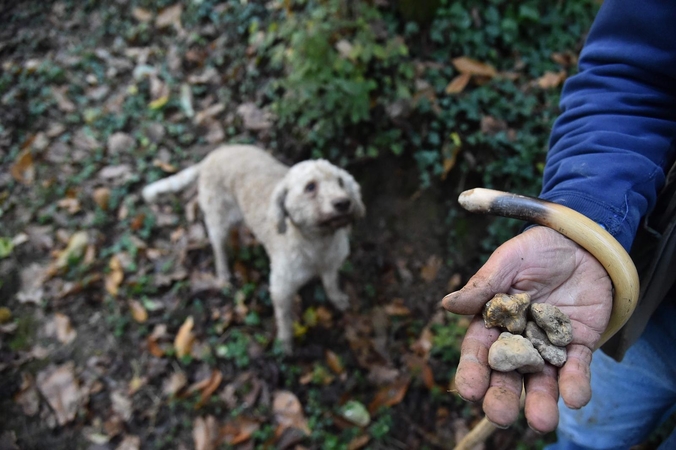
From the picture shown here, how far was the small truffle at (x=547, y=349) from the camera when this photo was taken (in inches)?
56.4

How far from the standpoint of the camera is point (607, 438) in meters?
1.92

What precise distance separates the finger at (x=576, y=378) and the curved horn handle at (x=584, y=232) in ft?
0.60

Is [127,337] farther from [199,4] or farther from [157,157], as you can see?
[199,4]

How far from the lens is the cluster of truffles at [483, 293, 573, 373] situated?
54.4 inches

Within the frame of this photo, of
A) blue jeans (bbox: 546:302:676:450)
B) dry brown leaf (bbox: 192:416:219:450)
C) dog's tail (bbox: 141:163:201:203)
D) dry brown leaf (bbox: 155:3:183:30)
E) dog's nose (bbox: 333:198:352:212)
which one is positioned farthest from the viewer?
dry brown leaf (bbox: 155:3:183:30)

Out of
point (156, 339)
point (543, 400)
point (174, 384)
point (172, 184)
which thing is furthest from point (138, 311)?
point (543, 400)

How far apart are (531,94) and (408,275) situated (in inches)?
80.4

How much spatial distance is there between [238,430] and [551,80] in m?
4.06

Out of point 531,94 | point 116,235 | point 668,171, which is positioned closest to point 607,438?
point 668,171

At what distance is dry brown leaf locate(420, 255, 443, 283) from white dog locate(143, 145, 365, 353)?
776 millimetres

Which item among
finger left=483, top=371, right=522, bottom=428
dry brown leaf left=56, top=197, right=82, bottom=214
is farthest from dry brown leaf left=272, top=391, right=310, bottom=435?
dry brown leaf left=56, top=197, right=82, bottom=214

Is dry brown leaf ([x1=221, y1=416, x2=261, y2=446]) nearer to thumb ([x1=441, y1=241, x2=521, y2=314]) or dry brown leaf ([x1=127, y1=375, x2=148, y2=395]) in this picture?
dry brown leaf ([x1=127, y1=375, x2=148, y2=395])

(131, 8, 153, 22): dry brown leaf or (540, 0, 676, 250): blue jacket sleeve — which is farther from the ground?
(131, 8, 153, 22): dry brown leaf

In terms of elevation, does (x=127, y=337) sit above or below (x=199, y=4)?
below
